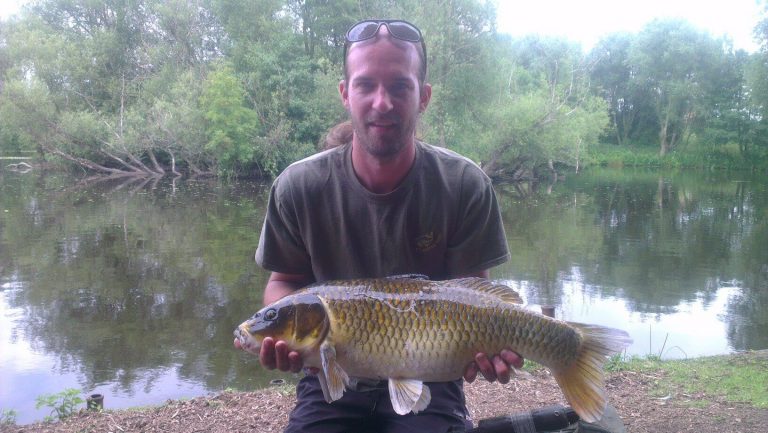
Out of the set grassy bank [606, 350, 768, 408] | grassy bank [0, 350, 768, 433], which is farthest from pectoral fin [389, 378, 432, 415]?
grassy bank [606, 350, 768, 408]

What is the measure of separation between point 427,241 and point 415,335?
2.00ft

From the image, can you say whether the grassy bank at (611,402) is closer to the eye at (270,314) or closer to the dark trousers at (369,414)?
the dark trousers at (369,414)

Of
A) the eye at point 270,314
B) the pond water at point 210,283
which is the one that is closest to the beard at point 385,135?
the eye at point 270,314

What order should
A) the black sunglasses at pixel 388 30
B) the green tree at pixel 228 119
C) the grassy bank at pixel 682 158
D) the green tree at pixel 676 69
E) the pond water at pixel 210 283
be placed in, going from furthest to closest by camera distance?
1. the green tree at pixel 676 69
2. the grassy bank at pixel 682 158
3. the green tree at pixel 228 119
4. the pond water at pixel 210 283
5. the black sunglasses at pixel 388 30

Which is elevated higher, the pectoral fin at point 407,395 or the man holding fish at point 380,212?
the man holding fish at point 380,212

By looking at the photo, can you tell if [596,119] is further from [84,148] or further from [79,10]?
[79,10]

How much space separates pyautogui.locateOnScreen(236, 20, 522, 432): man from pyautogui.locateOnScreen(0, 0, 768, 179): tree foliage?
815 inches

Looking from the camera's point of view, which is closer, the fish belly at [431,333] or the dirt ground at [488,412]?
the fish belly at [431,333]

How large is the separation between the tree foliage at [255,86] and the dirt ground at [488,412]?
19333mm

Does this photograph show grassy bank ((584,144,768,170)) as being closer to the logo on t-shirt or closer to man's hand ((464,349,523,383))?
the logo on t-shirt

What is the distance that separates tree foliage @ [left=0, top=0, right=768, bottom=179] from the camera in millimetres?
26766

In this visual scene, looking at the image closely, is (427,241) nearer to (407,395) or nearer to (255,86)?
(407,395)

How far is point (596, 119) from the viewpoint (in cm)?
3306

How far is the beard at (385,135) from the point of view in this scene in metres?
2.50
